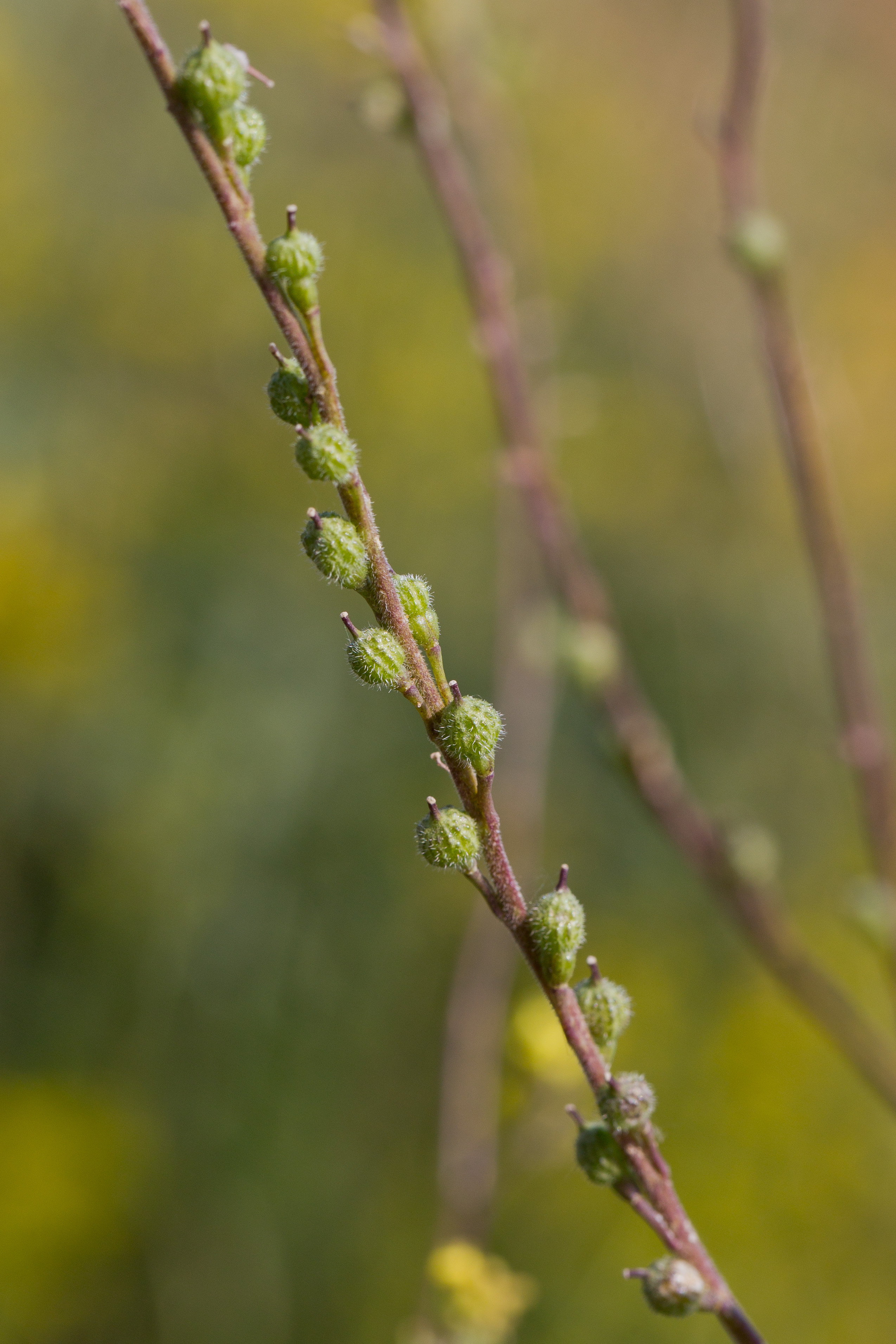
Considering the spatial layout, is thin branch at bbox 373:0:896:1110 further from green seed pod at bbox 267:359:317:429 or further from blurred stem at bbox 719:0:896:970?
green seed pod at bbox 267:359:317:429

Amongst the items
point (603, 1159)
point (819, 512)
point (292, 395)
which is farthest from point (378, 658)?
point (819, 512)

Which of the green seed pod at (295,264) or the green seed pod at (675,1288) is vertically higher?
the green seed pod at (295,264)

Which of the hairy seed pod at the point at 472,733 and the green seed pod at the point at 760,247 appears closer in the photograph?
the hairy seed pod at the point at 472,733

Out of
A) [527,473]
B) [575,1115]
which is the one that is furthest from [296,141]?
[575,1115]

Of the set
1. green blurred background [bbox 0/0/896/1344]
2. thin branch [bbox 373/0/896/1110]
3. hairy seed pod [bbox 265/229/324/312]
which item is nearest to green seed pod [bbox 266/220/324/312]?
hairy seed pod [bbox 265/229/324/312]

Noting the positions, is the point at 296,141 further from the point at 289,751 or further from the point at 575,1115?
the point at 575,1115

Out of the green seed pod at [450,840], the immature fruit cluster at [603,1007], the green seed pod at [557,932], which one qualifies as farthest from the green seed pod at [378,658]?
the immature fruit cluster at [603,1007]

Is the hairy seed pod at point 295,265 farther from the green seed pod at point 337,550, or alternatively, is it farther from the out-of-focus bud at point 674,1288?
the out-of-focus bud at point 674,1288

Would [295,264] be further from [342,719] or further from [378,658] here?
[342,719]
